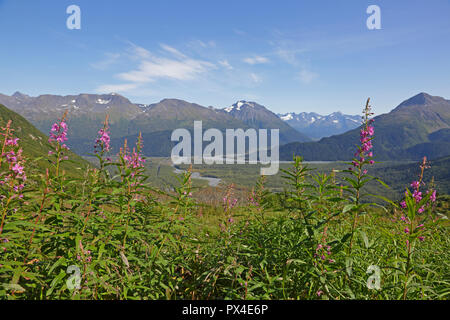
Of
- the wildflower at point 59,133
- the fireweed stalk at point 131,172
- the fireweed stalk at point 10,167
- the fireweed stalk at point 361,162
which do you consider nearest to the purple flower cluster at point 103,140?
the fireweed stalk at point 131,172

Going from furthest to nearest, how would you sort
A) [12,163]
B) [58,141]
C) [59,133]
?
1. [59,133]
2. [58,141]
3. [12,163]

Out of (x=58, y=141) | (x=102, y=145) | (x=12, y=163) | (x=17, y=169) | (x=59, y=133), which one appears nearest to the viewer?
(x=17, y=169)

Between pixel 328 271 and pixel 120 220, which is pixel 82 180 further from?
pixel 328 271

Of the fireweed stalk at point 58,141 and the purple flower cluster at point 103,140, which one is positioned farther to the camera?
the purple flower cluster at point 103,140

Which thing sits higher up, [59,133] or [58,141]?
[59,133]

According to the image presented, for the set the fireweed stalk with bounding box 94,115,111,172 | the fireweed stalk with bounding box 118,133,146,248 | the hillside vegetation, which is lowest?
the hillside vegetation

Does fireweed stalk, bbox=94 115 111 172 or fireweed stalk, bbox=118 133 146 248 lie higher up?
fireweed stalk, bbox=94 115 111 172

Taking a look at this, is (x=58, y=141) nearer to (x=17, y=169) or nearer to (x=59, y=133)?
(x=59, y=133)

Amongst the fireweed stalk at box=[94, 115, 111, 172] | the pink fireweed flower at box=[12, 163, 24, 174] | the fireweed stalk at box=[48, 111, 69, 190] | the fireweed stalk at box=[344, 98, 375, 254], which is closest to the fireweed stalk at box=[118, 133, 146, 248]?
the fireweed stalk at box=[94, 115, 111, 172]

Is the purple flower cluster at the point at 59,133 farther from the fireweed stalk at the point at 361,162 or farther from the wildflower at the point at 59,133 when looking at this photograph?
the fireweed stalk at the point at 361,162

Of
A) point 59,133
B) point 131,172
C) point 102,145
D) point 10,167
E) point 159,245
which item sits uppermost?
point 59,133

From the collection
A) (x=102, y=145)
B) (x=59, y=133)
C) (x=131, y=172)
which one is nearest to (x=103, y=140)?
(x=102, y=145)

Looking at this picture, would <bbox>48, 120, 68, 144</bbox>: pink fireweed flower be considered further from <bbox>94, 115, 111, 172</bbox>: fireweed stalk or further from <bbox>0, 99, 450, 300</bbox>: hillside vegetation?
<bbox>94, 115, 111, 172</bbox>: fireweed stalk
